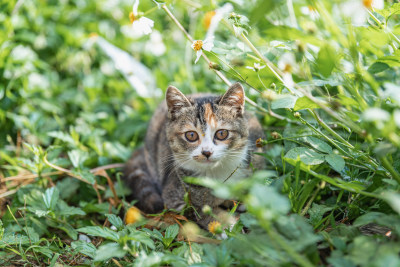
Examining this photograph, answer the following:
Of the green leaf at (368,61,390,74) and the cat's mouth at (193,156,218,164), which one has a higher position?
the green leaf at (368,61,390,74)

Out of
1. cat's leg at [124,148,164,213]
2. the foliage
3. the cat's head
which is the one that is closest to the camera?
the foliage

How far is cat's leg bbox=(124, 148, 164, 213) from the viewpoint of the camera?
2.81m

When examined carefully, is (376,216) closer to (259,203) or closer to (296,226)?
(296,226)

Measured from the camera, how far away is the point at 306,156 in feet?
6.58

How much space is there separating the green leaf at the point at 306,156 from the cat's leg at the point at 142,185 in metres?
1.24

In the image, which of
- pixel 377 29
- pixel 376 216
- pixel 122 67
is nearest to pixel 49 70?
pixel 122 67

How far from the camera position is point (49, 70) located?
4.14m

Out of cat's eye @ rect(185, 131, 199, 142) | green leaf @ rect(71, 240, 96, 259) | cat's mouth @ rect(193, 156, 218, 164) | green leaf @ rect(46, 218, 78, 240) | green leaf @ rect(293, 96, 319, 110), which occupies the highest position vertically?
green leaf @ rect(293, 96, 319, 110)

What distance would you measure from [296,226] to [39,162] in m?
2.11

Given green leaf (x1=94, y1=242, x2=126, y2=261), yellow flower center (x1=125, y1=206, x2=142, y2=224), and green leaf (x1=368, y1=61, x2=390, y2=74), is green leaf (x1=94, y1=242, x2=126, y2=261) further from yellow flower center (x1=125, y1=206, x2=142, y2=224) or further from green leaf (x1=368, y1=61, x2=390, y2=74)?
green leaf (x1=368, y1=61, x2=390, y2=74)

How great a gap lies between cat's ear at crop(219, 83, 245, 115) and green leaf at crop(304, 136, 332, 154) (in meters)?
0.65

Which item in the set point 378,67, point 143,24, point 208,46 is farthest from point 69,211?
point 378,67

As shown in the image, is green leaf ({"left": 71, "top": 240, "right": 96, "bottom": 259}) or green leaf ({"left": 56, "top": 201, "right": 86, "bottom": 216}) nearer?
green leaf ({"left": 71, "top": 240, "right": 96, "bottom": 259})

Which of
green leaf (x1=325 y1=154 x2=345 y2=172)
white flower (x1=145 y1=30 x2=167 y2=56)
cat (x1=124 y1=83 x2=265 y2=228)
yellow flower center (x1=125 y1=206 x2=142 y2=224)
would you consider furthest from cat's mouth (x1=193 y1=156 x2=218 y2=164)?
white flower (x1=145 y1=30 x2=167 y2=56)
